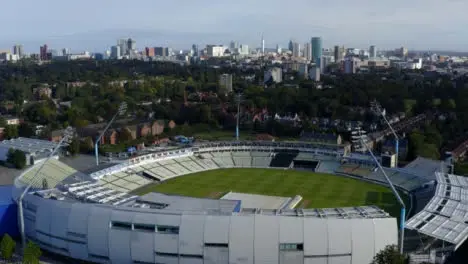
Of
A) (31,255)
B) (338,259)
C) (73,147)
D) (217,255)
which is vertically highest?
(73,147)

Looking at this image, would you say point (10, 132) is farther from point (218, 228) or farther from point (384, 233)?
point (384, 233)

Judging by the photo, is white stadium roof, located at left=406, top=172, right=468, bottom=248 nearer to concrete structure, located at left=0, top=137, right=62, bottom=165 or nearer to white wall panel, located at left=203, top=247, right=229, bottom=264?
white wall panel, located at left=203, top=247, right=229, bottom=264

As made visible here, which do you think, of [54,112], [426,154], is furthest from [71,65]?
[426,154]

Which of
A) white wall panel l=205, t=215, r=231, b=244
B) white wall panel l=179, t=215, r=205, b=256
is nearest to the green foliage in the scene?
white wall panel l=179, t=215, r=205, b=256

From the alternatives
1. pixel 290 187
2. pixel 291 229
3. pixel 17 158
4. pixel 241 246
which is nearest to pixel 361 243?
pixel 291 229

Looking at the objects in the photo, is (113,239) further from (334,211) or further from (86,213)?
(334,211)

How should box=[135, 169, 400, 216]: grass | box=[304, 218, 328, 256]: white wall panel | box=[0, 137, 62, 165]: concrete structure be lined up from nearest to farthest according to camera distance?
box=[304, 218, 328, 256]: white wall panel
box=[135, 169, 400, 216]: grass
box=[0, 137, 62, 165]: concrete structure
